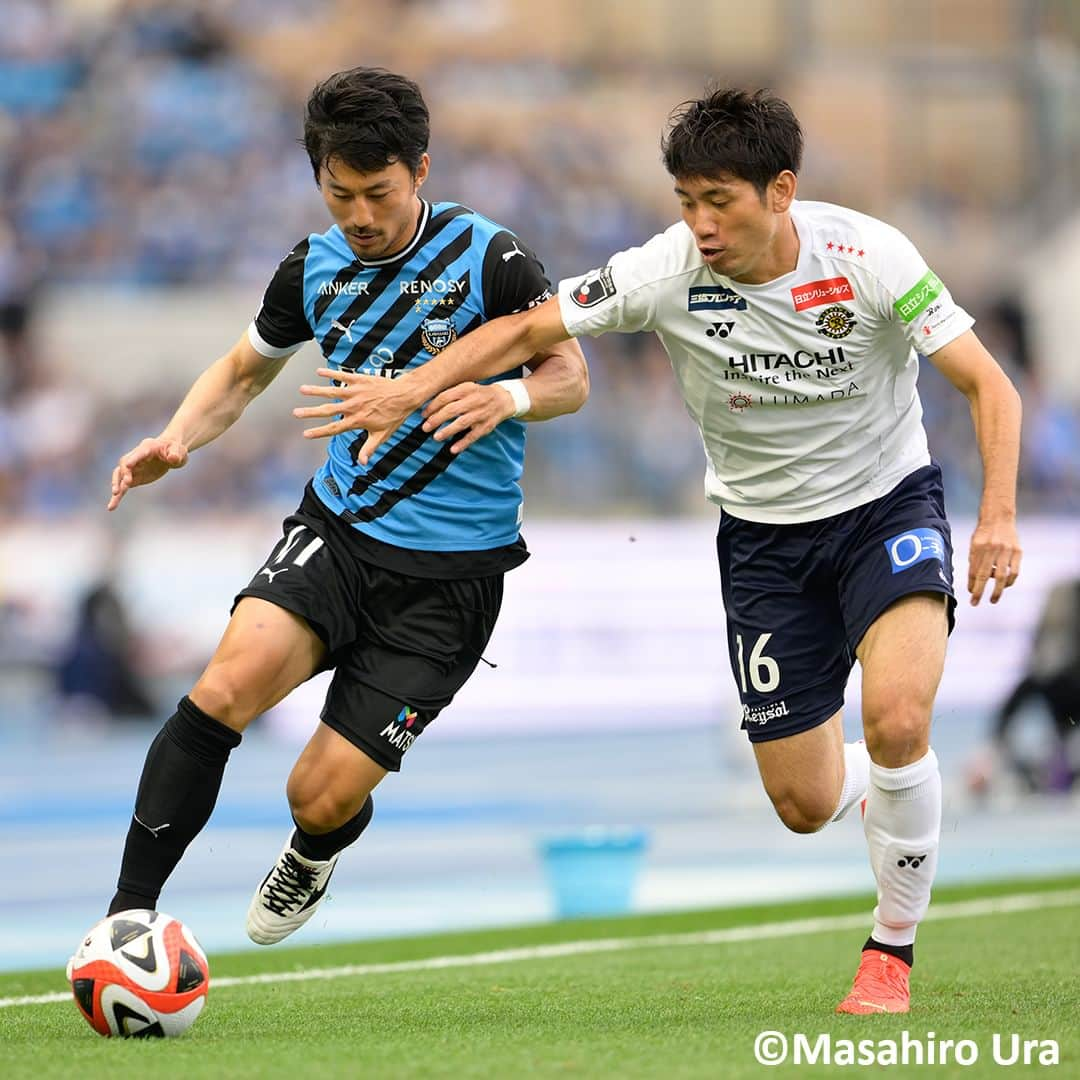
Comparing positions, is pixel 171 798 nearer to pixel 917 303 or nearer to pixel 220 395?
pixel 220 395

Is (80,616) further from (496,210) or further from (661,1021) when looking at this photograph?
(661,1021)

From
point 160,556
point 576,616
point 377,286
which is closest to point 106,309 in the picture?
point 160,556

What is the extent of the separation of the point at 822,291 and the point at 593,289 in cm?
63

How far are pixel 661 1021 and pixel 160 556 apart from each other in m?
14.3

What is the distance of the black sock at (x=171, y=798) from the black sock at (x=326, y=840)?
0.67 metres

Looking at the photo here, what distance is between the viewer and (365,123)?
5340 mm

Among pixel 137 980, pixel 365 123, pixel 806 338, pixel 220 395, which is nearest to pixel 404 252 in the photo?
pixel 365 123

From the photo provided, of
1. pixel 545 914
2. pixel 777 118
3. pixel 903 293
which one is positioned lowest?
pixel 545 914

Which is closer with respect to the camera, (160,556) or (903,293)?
(903,293)

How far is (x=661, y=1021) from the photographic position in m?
5.25

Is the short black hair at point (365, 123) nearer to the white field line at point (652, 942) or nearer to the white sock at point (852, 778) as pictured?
the white sock at point (852, 778)

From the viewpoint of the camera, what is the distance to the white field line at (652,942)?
6.83 metres

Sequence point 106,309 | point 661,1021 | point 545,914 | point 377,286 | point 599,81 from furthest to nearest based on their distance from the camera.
Result: point 599,81
point 106,309
point 545,914
point 377,286
point 661,1021

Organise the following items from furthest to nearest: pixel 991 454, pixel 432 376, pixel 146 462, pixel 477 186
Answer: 1. pixel 477 186
2. pixel 146 462
3. pixel 432 376
4. pixel 991 454
